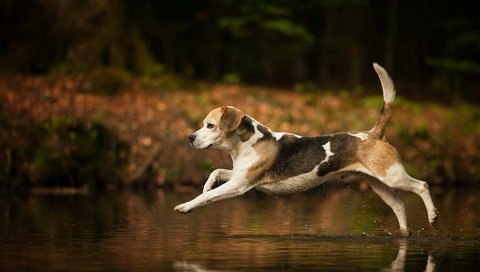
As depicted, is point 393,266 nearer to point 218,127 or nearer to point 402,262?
point 402,262

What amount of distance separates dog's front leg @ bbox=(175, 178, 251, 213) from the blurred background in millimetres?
9003

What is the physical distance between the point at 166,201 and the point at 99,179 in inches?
138

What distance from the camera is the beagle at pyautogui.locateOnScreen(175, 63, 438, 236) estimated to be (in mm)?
12898

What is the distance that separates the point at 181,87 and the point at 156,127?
4165 mm

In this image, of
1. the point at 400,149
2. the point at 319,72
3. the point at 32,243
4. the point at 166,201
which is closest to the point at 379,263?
the point at 32,243

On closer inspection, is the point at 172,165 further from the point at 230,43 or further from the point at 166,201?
Answer: the point at 230,43

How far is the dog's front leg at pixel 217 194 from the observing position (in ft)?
40.8

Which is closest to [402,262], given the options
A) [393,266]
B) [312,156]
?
[393,266]

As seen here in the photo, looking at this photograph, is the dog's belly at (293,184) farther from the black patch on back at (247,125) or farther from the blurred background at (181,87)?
the blurred background at (181,87)

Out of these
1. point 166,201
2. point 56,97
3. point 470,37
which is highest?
point 470,37

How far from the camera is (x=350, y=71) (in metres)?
36.3

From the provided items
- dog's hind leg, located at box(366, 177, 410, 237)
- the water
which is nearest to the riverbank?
the water

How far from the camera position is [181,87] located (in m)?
27.2

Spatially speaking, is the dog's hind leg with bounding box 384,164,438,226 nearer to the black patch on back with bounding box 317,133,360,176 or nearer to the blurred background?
the black patch on back with bounding box 317,133,360,176
